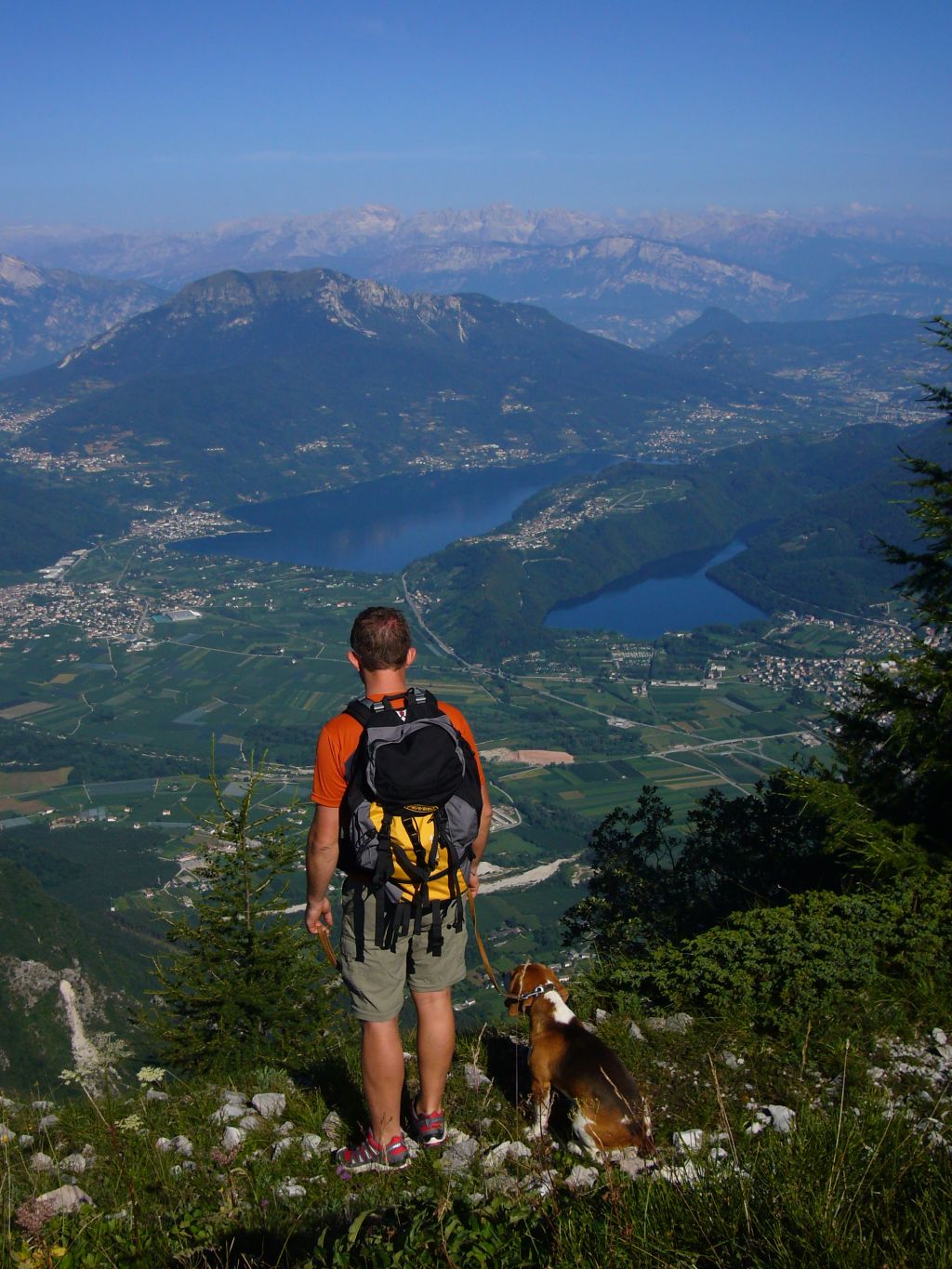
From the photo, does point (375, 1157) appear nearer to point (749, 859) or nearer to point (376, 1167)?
point (376, 1167)

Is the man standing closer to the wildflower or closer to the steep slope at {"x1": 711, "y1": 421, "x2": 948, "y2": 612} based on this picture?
the wildflower

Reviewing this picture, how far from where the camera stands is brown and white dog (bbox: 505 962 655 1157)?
129 inches

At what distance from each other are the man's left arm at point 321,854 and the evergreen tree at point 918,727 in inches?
154

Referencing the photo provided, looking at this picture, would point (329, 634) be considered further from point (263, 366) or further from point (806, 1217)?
point (263, 366)

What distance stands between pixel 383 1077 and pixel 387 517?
11689 cm

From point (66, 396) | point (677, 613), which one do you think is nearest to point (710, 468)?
point (677, 613)

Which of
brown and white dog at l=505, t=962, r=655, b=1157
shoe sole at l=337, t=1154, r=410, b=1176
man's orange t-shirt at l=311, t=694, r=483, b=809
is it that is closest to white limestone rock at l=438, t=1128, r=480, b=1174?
shoe sole at l=337, t=1154, r=410, b=1176

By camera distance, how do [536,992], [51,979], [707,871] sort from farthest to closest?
[51,979]
[707,871]
[536,992]

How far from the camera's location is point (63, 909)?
89.6ft

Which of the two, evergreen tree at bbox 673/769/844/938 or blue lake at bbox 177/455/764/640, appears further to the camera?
blue lake at bbox 177/455/764/640

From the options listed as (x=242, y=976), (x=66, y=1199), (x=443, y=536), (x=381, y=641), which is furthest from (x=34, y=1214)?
(x=443, y=536)

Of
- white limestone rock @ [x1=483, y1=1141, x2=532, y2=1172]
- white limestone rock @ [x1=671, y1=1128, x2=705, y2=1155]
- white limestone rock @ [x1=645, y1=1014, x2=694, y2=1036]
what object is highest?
white limestone rock @ [x1=671, y1=1128, x2=705, y2=1155]

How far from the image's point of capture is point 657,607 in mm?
83062

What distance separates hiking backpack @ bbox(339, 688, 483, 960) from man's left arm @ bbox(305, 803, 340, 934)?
74 millimetres
